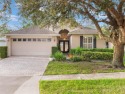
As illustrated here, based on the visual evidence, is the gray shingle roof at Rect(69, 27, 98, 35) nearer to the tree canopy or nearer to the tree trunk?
the tree canopy

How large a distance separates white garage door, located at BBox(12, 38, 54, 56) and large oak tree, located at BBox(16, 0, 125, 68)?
41.6 feet

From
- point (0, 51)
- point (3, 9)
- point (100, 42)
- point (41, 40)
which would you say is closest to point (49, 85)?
point (3, 9)

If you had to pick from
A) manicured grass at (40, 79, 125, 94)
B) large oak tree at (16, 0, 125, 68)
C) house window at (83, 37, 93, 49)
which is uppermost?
large oak tree at (16, 0, 125, 68)

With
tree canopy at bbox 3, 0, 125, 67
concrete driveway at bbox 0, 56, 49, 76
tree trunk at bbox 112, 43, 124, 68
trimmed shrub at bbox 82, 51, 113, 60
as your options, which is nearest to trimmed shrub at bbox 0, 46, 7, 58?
concrete driveway at bbox 0, 56, 49, 76

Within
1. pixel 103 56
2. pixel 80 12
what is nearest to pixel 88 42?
pixel 103 56

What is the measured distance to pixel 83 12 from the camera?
54.2ft

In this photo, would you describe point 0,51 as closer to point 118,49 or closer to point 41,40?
point 41,40

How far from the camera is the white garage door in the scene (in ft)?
102

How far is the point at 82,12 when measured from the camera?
1647 centimetres

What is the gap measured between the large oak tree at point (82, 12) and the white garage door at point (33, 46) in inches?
500

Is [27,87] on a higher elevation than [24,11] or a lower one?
lower

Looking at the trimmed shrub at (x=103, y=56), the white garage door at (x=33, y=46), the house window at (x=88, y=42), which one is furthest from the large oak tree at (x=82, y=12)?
the house window at (x=88, y=42)

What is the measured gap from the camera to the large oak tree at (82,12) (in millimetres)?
13195

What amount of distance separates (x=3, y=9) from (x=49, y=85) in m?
4.67
